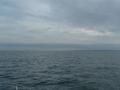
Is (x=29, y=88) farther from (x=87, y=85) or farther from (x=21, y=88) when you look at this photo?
(x=87, y=85)

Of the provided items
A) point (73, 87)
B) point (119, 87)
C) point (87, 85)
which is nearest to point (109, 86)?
point (119, 87)

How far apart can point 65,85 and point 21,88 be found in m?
9.69

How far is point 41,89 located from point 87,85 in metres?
10.4

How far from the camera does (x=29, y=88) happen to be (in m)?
33.2

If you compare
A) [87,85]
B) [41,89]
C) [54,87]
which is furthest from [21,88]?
[87,85]

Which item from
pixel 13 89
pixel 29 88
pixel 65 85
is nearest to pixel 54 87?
pixel 65 85

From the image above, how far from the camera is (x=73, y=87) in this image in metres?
34.2

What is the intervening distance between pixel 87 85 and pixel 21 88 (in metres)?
14.4

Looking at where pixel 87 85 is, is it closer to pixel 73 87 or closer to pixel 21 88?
pixel 73 87

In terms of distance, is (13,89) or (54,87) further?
(54,87)

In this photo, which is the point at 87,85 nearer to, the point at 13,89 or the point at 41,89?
the point at 41,89

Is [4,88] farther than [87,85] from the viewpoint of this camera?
No

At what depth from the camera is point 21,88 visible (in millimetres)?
33000

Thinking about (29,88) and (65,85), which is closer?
(29,88)
